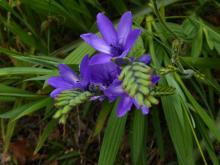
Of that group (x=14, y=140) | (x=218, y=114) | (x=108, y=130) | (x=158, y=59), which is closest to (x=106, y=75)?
(x=108, y=130)

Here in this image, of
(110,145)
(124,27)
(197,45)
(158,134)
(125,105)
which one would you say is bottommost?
(158,134)

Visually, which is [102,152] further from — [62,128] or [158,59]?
[62,128]

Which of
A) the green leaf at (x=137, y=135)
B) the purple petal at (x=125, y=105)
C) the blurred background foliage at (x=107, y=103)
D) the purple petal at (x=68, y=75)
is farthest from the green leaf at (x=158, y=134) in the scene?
the purple petal at (x=125, y=105)

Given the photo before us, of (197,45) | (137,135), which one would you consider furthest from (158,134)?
(197,45)

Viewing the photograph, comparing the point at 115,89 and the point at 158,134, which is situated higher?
the point at 115,89

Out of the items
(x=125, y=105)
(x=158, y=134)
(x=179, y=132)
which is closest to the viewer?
(x=125, y=105)

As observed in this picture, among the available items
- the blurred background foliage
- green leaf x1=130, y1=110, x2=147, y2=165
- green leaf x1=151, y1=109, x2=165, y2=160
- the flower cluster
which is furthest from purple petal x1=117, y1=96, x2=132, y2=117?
green leaf x1=151, y1=109, x2=165, y2=160

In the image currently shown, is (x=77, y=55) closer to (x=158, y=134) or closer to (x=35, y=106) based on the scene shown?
(x=35, y=106)

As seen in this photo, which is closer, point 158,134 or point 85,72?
point 85,72
